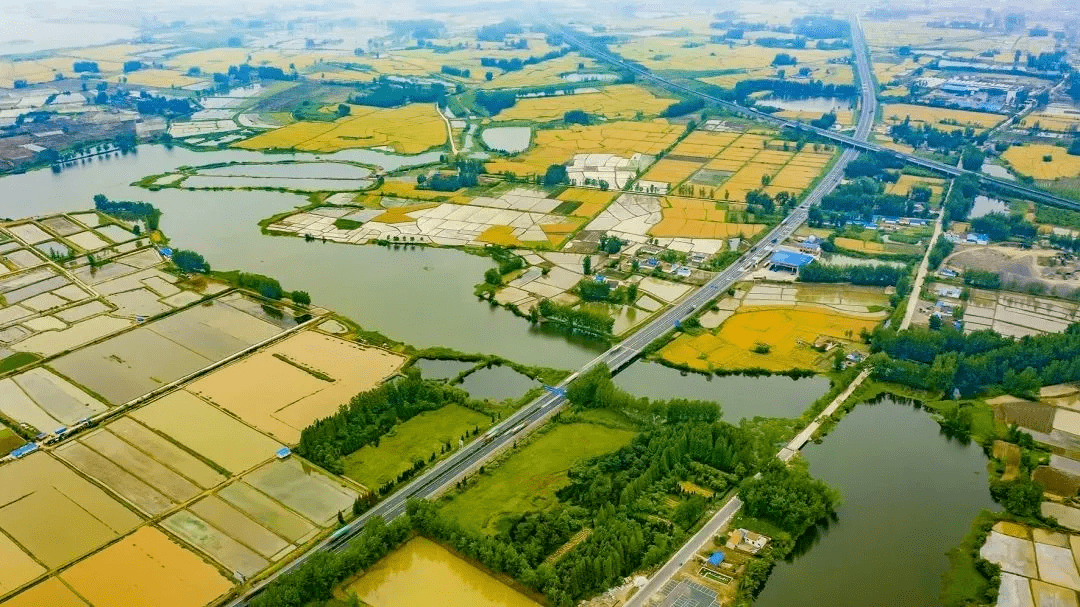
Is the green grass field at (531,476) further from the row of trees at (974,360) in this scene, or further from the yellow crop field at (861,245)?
the yellow crop field at (861,245)

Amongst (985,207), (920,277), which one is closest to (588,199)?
(920,277)

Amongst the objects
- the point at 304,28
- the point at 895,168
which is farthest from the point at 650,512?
the point at 304,28

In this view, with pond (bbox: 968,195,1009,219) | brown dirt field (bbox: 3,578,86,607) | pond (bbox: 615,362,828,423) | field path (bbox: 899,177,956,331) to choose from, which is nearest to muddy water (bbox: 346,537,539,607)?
brown dirt field (bbox: 3,578,86,607)

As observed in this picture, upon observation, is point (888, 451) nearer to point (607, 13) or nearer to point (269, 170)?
point (269, 170)

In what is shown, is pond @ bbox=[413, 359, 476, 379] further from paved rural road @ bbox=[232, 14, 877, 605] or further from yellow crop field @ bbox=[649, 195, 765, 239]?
yellow crop field @ bbox=[649, 195, 765, 239]

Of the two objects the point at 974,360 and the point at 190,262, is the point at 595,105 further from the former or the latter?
the point at 974,360

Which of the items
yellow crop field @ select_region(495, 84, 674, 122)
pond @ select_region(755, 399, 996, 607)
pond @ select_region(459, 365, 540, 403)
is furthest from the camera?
yellow crop field @ select_region(495, 84, 674, 122)
